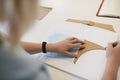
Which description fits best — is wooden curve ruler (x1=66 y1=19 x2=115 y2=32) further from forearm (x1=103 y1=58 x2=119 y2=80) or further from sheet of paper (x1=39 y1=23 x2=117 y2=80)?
forearm (x1=103 y1=58 x2=119 y2=80)

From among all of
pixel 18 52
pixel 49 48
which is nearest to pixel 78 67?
pixel 49 48

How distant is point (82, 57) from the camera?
866mm

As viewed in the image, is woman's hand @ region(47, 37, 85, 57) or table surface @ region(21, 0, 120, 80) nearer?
woman's hand @ region(47, 37, 85, 57)

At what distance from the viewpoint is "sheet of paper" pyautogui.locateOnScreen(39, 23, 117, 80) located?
80 cm

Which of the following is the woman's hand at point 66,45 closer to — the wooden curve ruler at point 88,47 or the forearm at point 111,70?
the wooden curve ruler at point 88,47

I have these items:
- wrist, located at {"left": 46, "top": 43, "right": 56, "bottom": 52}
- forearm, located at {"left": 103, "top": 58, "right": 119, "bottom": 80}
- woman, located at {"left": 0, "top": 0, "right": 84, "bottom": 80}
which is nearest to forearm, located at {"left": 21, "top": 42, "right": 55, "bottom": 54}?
wrist, located at {"left": 46, "top": 43, "right": 56, "bottom": 52}

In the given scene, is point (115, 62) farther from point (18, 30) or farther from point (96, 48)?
point (18, 30)

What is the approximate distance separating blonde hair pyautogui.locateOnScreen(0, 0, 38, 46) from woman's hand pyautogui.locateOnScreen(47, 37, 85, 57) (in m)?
0.41

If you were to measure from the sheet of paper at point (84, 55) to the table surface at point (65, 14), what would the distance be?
79mm

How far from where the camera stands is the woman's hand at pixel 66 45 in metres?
0.89

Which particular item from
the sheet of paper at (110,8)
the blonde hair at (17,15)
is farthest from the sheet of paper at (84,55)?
the blonde hair at (17,15)

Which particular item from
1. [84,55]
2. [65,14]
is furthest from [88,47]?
[65,14]

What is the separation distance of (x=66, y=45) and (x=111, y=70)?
0.75ft

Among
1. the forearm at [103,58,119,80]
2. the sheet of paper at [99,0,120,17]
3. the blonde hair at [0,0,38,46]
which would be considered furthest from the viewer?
the sheet of paper at [99,0,120,17]
